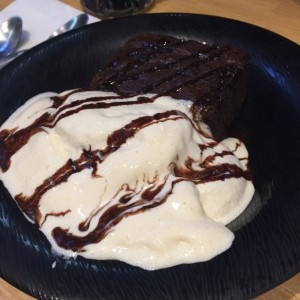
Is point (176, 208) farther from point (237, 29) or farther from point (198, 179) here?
point (237, 29)

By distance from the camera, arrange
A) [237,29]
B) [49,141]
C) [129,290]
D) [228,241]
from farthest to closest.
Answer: [237,29] < [49,141] < [228,241] < [129,290]

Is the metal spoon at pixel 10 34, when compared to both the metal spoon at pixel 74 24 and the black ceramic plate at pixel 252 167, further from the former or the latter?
the black ceramic plate at pixel 252 167

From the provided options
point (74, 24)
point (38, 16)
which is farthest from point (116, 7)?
point (38, 16)

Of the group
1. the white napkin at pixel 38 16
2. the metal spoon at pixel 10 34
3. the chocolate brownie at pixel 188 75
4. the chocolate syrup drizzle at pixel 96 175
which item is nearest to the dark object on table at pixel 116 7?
the white napkin at pixel 38 16

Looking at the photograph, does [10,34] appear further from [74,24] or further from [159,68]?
[159,68]

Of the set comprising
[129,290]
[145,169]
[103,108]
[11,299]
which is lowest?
[11,299]

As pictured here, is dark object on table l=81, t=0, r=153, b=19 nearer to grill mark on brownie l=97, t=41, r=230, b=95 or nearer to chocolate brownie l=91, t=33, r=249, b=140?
chocolate brownie l=91, t=33, r=249, b=140

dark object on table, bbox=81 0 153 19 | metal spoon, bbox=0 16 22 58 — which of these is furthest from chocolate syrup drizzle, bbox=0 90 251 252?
dark object on table, bbox=81 0 153 19

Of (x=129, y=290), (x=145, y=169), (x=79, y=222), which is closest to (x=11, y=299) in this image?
(x=79, y=222)
